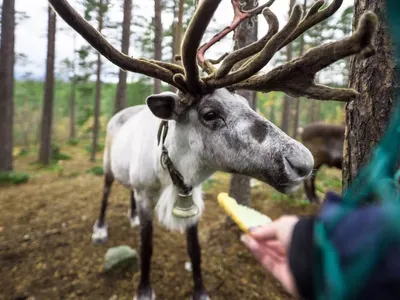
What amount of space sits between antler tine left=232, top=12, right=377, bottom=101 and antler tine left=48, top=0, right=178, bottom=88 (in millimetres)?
598

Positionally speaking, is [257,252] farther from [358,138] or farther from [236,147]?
[358,138]

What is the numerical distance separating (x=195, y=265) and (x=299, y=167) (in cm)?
190

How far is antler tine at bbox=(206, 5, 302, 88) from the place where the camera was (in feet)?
5.21

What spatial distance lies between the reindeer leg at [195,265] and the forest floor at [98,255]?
158 millimetres

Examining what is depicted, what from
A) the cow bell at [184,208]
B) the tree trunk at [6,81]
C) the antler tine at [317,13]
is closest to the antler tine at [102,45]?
the antler tine at [317,13]

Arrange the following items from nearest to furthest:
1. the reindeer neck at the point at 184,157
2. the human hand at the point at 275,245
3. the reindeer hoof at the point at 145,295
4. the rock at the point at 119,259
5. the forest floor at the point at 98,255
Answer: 1. the human hand at the point at 275,245
2. the reindeer neck at the point at 184,157
3. the reindeer hoof at the point at 145,295
4. the forest floor at the point at 98,255
5. the rock at the point at 119,259

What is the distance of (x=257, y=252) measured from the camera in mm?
837

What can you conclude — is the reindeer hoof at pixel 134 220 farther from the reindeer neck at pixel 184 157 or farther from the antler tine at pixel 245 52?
the antler tine at pixel 245 52

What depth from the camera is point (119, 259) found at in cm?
326

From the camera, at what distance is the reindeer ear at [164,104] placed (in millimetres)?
1887

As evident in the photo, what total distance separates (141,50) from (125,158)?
622 inches

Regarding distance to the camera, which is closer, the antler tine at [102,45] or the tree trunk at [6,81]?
the antler tine at [102,45]

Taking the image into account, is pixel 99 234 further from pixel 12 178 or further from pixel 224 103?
pixel 12 178

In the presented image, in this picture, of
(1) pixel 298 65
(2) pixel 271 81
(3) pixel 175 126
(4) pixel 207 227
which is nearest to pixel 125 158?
(3) pixel 175 126
